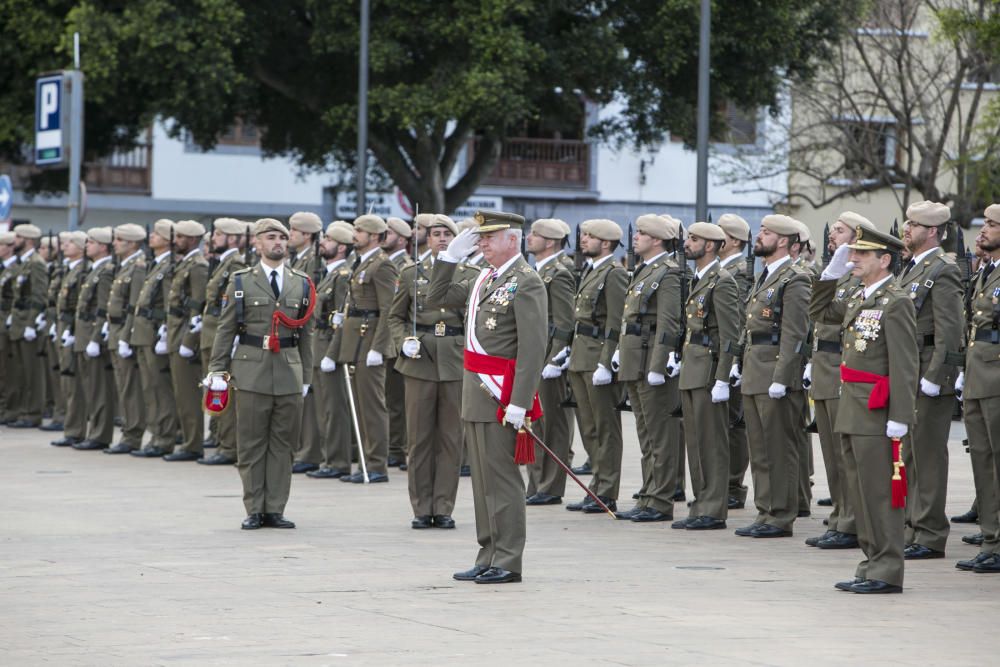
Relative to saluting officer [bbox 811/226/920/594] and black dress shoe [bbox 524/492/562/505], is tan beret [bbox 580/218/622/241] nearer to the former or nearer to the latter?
black dress shoe [bbox 524/492/562/505]

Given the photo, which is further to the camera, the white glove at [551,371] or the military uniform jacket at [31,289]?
the military uniform jacket at [31,289]

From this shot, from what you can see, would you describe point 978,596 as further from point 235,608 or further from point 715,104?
point 715,104

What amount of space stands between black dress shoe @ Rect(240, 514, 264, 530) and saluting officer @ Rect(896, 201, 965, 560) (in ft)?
13.7

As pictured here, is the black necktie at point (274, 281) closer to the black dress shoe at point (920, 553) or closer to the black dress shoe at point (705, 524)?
the black dress shoe at point (705, 524)

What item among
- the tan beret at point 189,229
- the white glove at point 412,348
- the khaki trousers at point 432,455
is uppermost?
the tan beret at point 189,229

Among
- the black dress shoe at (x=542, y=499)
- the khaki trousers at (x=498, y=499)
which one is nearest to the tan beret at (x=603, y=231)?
the black dress shoe at (x=542, y=499)

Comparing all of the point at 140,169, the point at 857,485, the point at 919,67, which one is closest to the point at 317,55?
the point at 919,67

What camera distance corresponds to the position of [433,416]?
12352mm

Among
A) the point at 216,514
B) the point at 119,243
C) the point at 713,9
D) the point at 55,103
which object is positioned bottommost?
the point at 216,514

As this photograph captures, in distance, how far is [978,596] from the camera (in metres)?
9.38

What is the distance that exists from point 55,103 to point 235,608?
1720 cm

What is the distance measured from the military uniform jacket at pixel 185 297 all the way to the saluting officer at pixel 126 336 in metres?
0.82

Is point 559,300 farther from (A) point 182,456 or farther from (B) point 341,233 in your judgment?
(A) point 182,456

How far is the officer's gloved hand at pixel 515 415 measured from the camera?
9.57 meters
